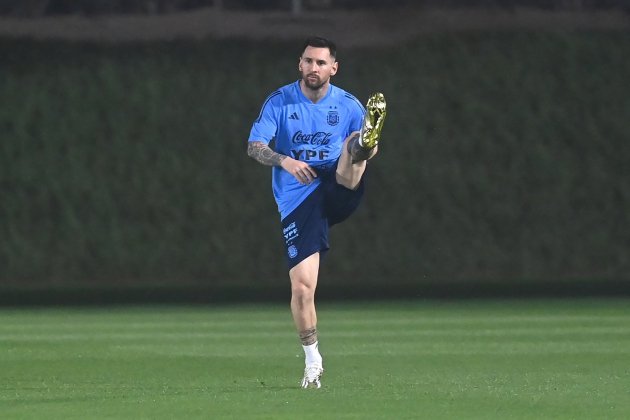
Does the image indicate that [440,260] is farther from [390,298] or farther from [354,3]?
[354,3]

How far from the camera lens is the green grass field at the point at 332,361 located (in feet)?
26.7

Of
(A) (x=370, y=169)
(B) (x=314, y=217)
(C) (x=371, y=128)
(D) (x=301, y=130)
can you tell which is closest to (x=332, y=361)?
(B) (x=314, y=217)

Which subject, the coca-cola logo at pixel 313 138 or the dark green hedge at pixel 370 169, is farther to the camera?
the dark green hedge at pixel 370 169

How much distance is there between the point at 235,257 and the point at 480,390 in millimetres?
11258

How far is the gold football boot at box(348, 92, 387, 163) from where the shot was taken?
869cm

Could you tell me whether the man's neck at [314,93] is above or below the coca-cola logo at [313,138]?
above

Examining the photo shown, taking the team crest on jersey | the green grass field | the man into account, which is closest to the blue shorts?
the man

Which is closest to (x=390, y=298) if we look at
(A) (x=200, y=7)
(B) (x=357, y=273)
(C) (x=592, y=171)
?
(B) (x=357, y=273)

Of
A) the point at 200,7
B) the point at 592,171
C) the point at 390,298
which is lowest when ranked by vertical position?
the point at 390,298

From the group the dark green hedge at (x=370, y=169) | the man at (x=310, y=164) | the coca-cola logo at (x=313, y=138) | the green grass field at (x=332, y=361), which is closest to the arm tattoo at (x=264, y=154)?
the man at (x=310, y=164)

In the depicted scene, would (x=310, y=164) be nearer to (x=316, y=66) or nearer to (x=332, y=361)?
(x=316, y=66)

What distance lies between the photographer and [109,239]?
20.0 m

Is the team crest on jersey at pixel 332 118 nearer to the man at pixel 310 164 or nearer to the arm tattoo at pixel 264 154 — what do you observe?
the man at pixel 310 164

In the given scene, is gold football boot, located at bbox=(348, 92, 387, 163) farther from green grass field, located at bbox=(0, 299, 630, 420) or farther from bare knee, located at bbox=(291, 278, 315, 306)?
green grass field, located at bbox=(0, 299, 630, 420)
